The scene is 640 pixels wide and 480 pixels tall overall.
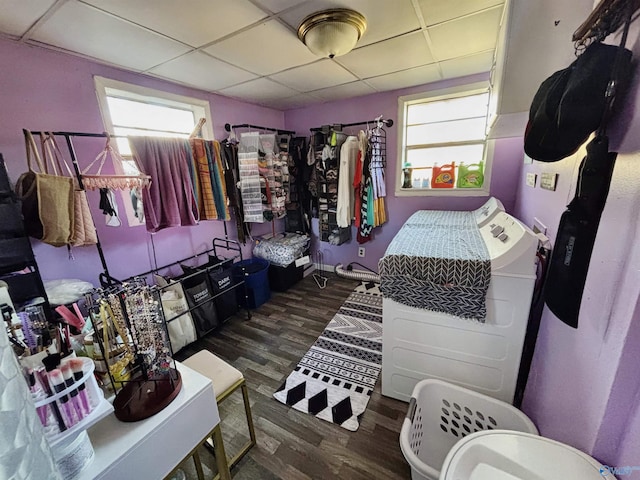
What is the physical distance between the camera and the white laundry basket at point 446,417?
1.24 meters

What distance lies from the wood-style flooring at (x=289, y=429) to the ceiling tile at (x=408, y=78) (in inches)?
103

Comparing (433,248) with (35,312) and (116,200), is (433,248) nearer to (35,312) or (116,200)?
(35,312)

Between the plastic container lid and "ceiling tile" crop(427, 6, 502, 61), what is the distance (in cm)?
210

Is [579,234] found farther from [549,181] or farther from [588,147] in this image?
[549,181]

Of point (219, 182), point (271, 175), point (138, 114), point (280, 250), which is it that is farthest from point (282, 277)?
point (138, 114)

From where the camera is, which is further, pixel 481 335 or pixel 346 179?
pixel 346 179

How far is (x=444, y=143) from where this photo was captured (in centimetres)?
294

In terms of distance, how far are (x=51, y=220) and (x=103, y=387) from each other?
1158mm

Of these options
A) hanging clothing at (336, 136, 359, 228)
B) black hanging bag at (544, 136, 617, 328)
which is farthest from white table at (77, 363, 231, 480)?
hanging clothing at (336, 136, 359, 228)

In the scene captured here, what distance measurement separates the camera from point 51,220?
1.49 metres

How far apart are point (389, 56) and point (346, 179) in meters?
1.21

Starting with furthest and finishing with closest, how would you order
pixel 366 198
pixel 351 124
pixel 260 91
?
pixel 351 124 < pixel 366 198 < pixel 260 91

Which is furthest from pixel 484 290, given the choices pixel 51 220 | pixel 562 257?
pixel 51 220

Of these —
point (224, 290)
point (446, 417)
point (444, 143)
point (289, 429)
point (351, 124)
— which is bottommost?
point (289, 429)
